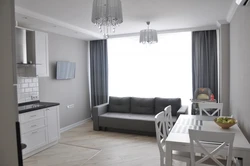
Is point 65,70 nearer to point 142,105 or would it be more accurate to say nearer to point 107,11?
point 142,105

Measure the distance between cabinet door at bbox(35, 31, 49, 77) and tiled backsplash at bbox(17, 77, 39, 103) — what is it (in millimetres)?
328

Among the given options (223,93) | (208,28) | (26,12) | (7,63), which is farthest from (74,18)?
(223,93)

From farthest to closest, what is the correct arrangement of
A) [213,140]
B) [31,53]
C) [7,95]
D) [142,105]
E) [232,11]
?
[142,105] < [31,53] < [232,11] < [213,140] < [7,95]

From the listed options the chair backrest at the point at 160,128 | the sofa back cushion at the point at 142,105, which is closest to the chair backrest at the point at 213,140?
the chair backrest at the point at 160,128

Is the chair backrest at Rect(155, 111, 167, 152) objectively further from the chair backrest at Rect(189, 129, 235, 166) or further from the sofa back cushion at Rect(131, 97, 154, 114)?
the sofa back cushion at Rect(131, 97, 154, 114)

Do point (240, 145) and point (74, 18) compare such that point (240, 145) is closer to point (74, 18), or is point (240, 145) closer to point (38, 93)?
point (74, 18)

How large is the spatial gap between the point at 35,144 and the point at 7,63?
109 inches

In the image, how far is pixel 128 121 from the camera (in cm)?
474

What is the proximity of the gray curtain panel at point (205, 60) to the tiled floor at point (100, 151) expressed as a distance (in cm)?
196

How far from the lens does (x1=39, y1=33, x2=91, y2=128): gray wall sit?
479 centimetres

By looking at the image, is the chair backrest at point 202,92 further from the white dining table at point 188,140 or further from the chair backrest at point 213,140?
the chair backrest at point 213,140

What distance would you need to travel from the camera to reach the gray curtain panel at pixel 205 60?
4.92 metres

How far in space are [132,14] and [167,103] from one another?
242 centimetres

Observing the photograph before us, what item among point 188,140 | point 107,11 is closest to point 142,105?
point 188,140
